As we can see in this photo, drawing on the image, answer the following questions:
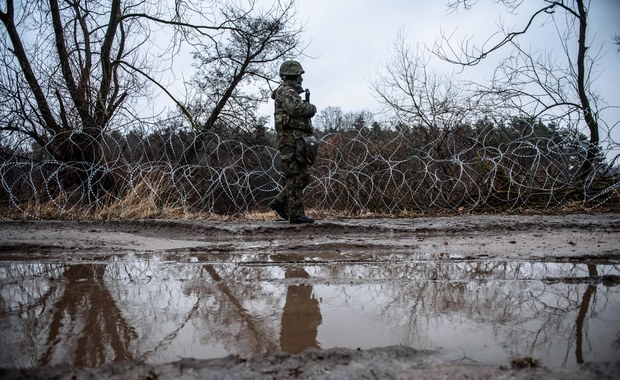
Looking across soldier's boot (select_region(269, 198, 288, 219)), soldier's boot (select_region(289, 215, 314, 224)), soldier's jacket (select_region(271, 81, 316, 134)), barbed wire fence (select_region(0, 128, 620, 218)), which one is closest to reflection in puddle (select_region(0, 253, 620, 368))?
soldier's boot (select_region(289, 215, 314, 224))

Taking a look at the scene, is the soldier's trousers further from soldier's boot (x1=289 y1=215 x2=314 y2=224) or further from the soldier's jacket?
the soldier's jacket

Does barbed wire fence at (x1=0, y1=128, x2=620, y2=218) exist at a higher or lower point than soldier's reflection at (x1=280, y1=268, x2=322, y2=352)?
higher

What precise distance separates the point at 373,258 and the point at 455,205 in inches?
178

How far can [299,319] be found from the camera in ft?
6.88

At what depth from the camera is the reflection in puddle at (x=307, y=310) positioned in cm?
172

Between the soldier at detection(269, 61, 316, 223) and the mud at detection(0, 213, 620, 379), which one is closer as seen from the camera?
the mud at detection(0, 213, 620, 379)

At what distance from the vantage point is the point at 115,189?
26.4 feet

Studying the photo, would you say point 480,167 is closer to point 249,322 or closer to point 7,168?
point 249,322

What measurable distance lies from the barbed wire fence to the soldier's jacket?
1.46 m

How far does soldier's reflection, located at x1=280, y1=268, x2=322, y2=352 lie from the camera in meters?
1.81

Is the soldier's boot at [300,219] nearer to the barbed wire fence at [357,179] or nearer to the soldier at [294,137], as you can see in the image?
the soldier at [294,137]

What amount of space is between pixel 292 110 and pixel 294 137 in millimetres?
377

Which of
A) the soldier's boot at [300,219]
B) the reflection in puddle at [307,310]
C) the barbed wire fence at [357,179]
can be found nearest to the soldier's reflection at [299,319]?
the reflection in puddle at [307,310]

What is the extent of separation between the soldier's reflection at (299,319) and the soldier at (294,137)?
3059mm
